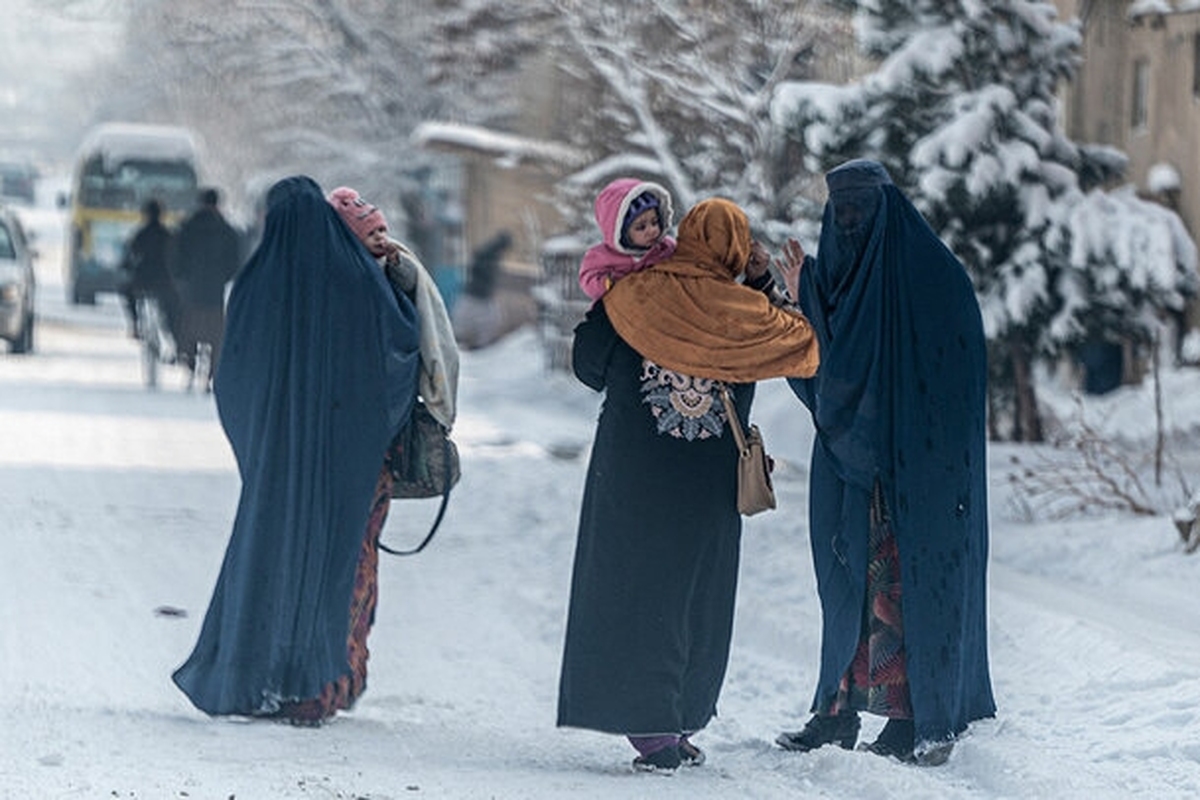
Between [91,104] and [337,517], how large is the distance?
A: 7431 centimetres

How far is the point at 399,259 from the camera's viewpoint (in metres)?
8.13

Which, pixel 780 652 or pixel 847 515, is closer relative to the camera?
pixel 847 515

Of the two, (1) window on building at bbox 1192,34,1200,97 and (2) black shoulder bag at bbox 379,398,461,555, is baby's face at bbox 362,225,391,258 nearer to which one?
(2) black shoulder bag at bbox 379,398,461,555

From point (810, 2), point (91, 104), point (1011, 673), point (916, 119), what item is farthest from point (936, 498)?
point (91, 104)

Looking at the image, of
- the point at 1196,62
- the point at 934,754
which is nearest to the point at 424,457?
the point at 934,754

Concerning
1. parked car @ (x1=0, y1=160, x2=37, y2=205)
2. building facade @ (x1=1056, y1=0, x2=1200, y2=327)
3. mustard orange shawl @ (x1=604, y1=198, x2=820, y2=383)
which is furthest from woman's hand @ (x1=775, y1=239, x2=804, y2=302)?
parked car @ (x1=0, y1=160, x2=37, y2=205)

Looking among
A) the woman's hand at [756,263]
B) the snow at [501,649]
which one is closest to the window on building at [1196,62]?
the snow at [501,649]

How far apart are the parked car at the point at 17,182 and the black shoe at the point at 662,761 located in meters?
72.9

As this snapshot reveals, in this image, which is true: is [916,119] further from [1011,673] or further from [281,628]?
[281,628]

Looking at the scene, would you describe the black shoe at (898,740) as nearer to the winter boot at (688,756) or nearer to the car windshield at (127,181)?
the winter boot at (688,756)

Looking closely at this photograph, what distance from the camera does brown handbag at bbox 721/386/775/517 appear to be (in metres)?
7.18

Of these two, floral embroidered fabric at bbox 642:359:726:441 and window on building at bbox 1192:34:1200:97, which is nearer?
floral embroidered fabric at bbox 642:359:726:441

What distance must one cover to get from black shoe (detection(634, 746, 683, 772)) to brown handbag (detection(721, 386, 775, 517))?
734 mm

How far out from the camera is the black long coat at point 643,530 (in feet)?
23.8
